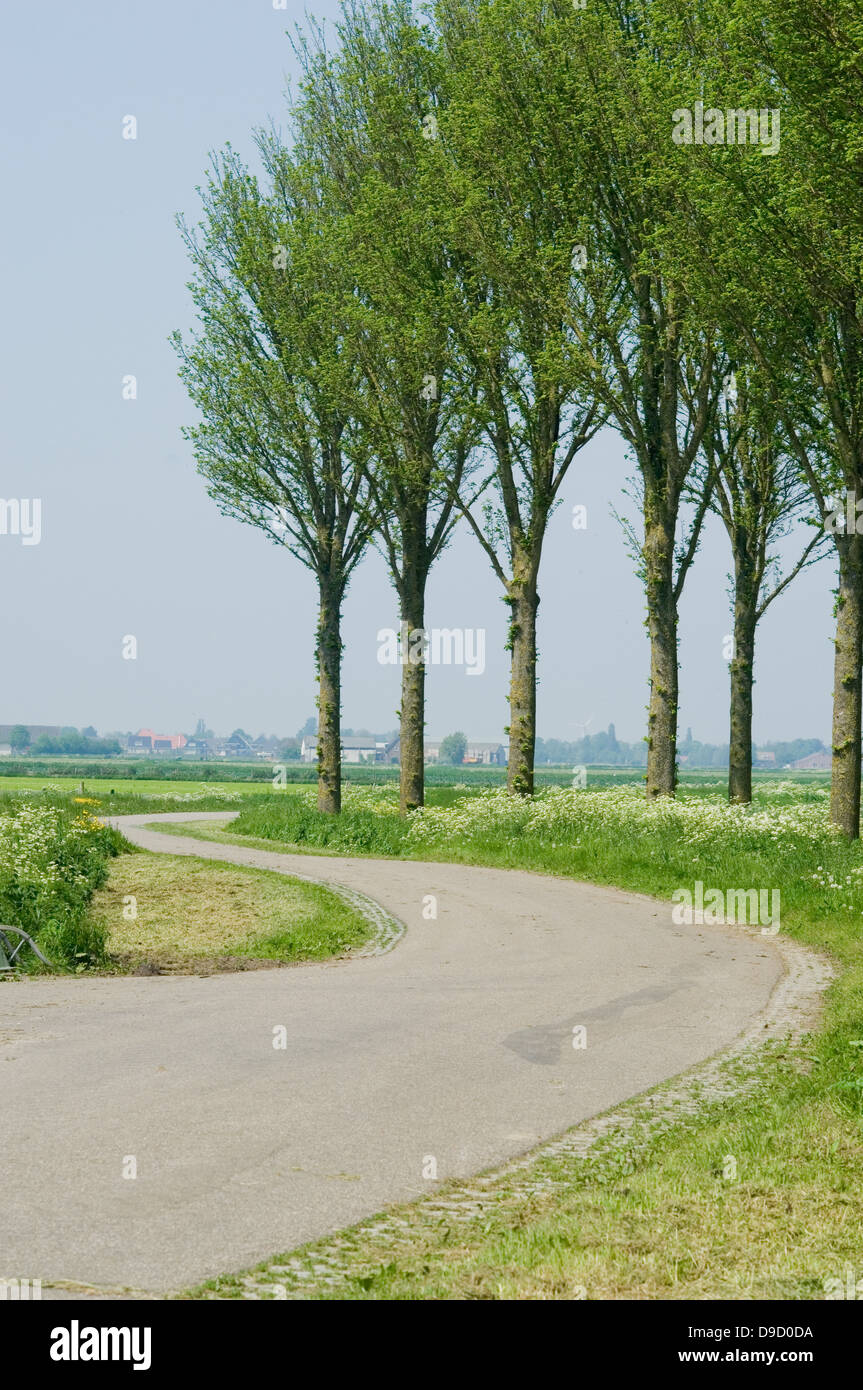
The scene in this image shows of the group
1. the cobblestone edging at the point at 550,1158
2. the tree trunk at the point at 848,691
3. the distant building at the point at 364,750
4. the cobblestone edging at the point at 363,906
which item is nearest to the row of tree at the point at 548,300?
the tree trunk at the point at 848,691

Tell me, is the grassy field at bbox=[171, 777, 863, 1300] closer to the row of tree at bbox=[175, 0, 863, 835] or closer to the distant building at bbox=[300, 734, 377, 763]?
the row of tree at bbox=[175, 0, 863, 835]

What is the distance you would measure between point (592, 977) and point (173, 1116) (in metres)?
6.71

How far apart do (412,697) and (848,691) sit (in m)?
12.6

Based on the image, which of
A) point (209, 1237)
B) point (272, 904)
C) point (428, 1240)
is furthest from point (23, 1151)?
point (272, 904)

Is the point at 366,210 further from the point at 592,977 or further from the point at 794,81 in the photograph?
the point at 592,977

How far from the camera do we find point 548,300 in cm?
2909

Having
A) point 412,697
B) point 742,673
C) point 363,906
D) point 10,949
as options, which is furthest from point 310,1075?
point 742,673

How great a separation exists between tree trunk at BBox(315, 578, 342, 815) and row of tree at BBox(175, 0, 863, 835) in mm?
91

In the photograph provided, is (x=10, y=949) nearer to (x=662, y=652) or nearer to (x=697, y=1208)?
(x=697, y=1208)

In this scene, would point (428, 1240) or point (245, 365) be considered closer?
point (428, 1240)

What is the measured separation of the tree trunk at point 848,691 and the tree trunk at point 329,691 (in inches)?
639

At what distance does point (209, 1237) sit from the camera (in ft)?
19.5

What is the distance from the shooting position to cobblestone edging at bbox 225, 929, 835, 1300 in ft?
18.0
